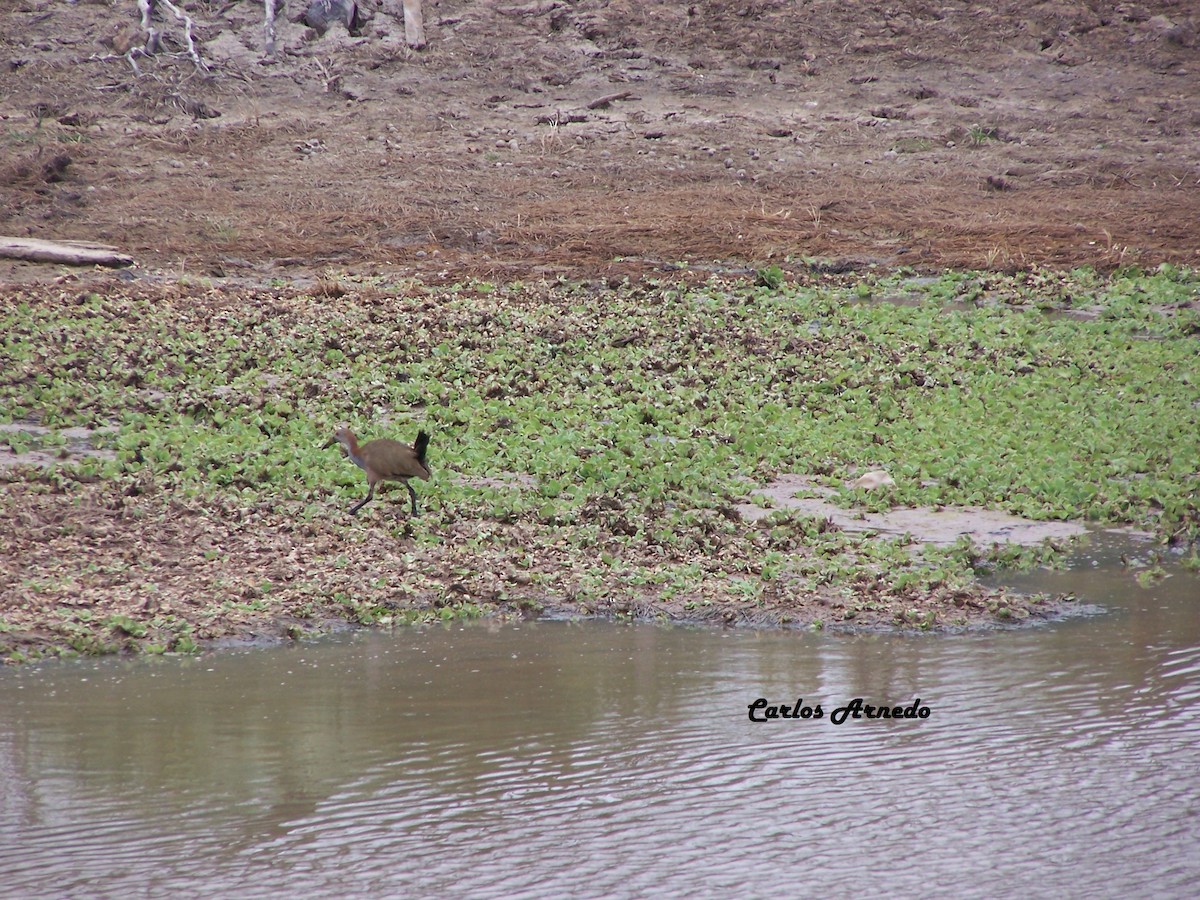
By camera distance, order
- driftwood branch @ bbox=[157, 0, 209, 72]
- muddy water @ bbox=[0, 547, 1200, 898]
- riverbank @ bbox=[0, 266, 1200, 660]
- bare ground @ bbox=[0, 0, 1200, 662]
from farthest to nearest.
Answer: driftwood branch @ bbox=[157, 0, 209, 72] → bare ground @ bbox=[0, 0, 1200, 662] → riverbank @ bbox=[0, 266, 1200, 660] → muddy water @ bbox=[0, 547, 1200, 898]

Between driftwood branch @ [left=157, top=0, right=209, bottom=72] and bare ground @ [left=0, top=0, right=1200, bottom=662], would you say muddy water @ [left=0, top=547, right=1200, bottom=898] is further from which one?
driftwood branch @ [left=157, top=0, right=209, bottom=72]

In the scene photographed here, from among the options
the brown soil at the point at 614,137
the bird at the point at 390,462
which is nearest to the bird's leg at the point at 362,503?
the bird at the point at 390,462

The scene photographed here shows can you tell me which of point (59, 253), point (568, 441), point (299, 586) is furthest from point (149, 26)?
point (299, 586)

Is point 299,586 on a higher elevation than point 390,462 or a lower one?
lower

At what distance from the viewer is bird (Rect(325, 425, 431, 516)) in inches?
353

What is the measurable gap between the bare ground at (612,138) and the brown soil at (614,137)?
5cm

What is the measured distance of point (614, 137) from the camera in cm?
2233

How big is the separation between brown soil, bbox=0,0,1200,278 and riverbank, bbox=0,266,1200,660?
80.8 inches

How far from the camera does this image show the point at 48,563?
321 inches

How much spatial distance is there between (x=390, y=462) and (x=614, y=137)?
14.3 metres

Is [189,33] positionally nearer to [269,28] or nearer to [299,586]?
[269,28]

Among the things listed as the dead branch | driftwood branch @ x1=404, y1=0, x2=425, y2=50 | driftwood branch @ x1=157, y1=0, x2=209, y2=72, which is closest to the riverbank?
the dead branch

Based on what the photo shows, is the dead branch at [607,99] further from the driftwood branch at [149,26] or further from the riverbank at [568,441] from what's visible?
the riverbank at [568,441]

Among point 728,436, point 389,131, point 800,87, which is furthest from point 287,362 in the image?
point 800,87
